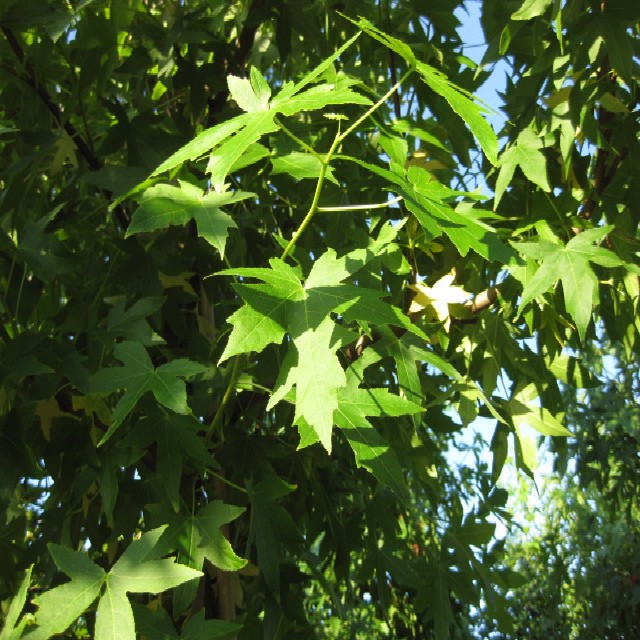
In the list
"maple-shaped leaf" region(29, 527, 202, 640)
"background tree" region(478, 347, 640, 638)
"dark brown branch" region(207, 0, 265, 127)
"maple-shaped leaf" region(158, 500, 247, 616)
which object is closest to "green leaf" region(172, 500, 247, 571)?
"maple-shaped leaf" region(158, 500, 247, 616)

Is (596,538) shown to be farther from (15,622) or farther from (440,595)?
(15,622)

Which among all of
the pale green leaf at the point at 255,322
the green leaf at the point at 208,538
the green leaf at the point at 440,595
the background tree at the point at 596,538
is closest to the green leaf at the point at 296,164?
the pale green leaf at the point at 255,322

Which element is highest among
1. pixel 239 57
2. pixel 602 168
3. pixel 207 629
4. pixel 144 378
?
pixel 239 57

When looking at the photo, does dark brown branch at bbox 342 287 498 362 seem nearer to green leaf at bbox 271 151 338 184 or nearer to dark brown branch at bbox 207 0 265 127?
green leaf at bbox 271 151 338 184

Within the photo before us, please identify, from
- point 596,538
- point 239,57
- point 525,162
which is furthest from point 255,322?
point 596,538

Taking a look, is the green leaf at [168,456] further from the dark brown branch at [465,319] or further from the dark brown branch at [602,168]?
the dark brown branch at [602,168]

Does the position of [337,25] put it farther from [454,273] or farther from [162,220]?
[162,220]

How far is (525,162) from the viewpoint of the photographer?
39.9 inches

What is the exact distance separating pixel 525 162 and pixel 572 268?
0.16 metres

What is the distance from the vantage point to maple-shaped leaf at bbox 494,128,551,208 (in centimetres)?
100

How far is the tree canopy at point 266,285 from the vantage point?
806mm

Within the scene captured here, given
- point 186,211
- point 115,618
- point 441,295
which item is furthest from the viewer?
point 441,295

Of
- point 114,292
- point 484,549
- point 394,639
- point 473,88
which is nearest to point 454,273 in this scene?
point 473,88

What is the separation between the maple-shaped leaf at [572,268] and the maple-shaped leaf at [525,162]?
0.28 ft
